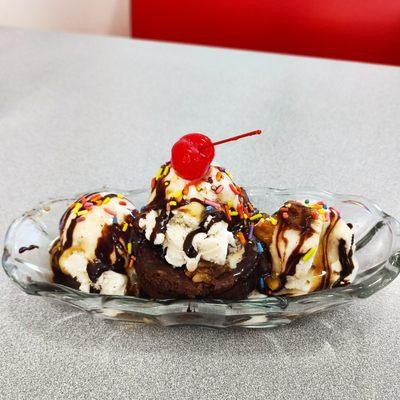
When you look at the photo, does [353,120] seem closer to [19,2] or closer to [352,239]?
[352,239]

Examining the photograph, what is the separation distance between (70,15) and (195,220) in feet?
9.53

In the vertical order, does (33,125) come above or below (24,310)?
above

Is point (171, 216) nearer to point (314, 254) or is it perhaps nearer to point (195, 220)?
point (195, 220)

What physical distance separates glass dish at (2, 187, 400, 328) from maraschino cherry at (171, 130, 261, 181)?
21 centimetres

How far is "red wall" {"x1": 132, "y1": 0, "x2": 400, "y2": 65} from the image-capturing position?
2.43 metres

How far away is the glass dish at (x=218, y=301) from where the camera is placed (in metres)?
0.79

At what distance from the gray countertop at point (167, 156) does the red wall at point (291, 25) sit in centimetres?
47

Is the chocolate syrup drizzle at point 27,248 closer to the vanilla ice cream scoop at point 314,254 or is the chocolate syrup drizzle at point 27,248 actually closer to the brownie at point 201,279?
the brownie at point 201,279

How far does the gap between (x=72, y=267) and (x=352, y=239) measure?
1.59 feet

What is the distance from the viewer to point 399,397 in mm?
772

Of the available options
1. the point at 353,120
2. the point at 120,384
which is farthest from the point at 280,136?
the point at 120,384

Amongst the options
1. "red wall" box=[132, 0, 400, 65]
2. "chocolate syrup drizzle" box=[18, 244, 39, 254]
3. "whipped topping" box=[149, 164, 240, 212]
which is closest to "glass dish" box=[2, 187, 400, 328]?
"chocolate syrup drizzle" box=[18, 244, 39, 254]

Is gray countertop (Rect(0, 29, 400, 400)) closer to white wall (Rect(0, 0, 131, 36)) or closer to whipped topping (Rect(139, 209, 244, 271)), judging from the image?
whipped topping (Rect(139, 209, 244, 271))

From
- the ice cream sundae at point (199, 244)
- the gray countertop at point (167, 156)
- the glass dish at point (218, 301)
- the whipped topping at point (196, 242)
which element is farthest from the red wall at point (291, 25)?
the whipped topping at point (196, 242)
